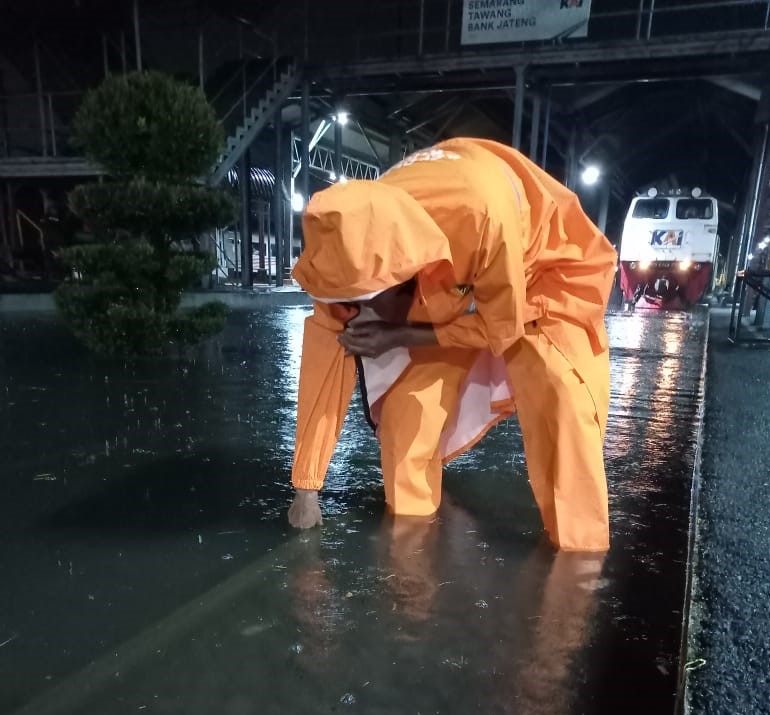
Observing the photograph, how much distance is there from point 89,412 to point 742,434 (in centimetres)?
313

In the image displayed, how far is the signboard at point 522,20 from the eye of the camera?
28.2ft

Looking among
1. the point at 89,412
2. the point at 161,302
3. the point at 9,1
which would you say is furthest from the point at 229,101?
the point at 89,412

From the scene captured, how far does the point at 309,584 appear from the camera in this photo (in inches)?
58.2

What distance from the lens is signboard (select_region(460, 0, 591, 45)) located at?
338 inches

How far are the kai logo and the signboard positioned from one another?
3.69m

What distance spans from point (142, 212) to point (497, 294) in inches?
125

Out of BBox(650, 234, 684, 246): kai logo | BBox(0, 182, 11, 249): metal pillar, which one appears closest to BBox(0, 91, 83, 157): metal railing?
BBox(0, 182, 11, 249): metal pillar

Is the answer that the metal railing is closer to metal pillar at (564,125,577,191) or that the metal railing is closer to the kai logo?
metal pillar at (564,125,577,191)

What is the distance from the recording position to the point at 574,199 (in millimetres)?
1679

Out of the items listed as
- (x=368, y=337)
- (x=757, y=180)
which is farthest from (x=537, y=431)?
(x=757, y=180)

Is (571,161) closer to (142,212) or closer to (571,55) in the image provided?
(571,55)

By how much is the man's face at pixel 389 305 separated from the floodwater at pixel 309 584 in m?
0.65

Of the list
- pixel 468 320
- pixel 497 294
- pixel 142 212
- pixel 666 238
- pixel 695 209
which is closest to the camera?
pixel 497 294

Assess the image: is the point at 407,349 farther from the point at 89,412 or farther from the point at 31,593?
the point at 89,412
